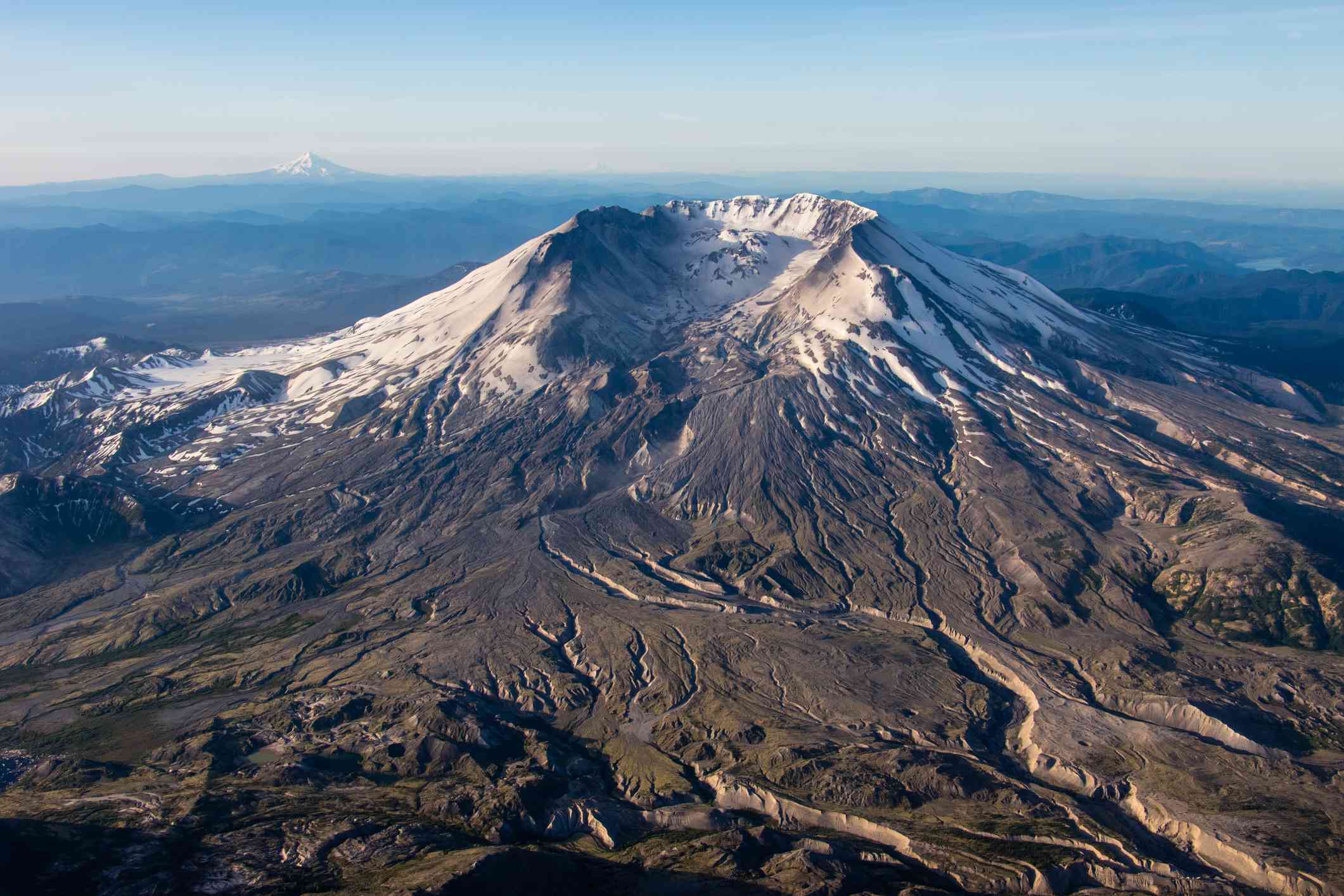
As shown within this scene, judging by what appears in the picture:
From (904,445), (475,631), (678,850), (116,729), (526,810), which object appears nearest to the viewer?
(678,850)

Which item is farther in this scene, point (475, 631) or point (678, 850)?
point (475, 631)

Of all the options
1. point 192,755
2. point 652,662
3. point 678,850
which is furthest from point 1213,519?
point 192,755

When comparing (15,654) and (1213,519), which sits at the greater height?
(1213,519)

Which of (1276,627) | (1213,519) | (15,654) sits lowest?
(15,654)

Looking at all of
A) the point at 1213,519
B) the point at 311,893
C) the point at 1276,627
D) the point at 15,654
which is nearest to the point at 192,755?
the point at 311,893

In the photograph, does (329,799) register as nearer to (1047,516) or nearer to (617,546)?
(617,546)

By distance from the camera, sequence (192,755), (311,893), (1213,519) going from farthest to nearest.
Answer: (1213,519) < (192,755) < (311,893)

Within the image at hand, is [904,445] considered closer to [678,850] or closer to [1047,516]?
[1047,516]
